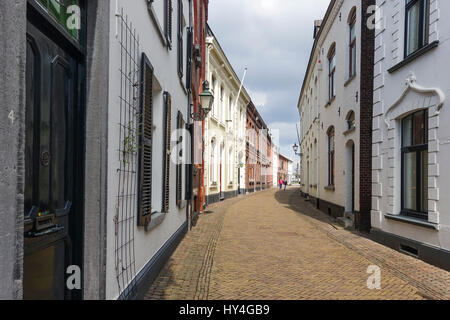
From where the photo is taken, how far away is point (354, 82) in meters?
10.3

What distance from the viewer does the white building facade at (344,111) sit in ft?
31.2

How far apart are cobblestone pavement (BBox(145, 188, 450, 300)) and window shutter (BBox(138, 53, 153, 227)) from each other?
1.12m

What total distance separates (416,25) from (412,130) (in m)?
2.20

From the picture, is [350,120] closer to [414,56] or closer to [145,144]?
[414,56]

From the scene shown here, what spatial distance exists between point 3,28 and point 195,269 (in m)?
4.74

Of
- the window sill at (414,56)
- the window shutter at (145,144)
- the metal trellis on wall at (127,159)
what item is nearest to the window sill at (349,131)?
the window sill at (414,56)

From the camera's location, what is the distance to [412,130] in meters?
7.18

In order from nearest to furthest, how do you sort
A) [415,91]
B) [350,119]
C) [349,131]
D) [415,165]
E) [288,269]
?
1. [288,269]
2. [415,91]
3. [415,165]
4. [349,131]
5. [350,119]

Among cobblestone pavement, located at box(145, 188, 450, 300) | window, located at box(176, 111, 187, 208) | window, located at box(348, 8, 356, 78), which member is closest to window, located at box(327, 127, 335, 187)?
window, located at box(348, 8, 356, 78)

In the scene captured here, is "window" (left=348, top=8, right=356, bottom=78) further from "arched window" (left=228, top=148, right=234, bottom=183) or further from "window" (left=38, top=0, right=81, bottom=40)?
"arched window" (left=228, top=148, right=234, bottom=183)

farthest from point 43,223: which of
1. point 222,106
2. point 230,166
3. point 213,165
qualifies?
point 230,166

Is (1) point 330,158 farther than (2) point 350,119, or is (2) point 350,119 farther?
(1) point 330,158

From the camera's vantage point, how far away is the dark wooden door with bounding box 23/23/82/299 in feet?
7.04
